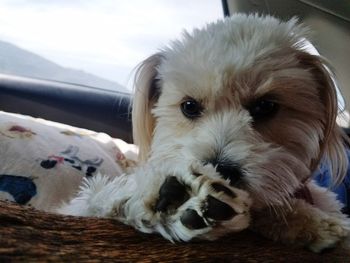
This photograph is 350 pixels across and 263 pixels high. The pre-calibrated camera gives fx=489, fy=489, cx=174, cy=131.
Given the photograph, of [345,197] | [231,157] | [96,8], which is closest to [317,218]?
[231,157]

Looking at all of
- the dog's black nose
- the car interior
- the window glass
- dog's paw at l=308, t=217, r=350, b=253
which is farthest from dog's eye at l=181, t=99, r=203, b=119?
the window glass

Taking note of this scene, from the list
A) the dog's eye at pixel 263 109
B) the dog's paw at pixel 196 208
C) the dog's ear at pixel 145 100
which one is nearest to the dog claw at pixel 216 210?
the dog's paw at pixel 196 208

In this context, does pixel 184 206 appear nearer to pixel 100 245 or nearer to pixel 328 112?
pixel 100 245

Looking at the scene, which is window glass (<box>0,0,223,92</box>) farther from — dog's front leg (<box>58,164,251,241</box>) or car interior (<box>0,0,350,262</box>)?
dog's front leg (<box>58,164,251,241</box>)

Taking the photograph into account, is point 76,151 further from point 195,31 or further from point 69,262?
point 69,262

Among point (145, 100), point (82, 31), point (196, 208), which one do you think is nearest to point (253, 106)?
point (145, 100)

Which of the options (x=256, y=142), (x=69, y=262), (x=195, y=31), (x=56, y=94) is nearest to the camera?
(x=69, y=262)
